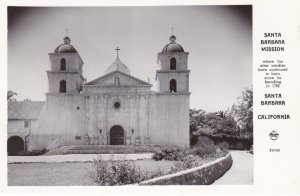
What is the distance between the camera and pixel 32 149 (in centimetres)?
1614

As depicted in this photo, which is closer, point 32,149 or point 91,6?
point 91,6

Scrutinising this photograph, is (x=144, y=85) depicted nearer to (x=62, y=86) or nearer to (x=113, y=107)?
(x=113, y=107)

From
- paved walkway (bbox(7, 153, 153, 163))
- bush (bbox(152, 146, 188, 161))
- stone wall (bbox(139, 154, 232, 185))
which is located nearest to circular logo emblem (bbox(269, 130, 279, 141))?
stone wall (bbox(139, 154, 232, 185))

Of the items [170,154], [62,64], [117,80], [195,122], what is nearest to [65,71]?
[62,64]

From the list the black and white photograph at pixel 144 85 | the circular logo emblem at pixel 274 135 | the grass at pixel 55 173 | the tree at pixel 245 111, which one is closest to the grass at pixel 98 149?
the black and white photograph at pixel 144 85

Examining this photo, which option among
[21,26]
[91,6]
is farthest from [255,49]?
[21,26]

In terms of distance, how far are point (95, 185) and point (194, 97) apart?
438cm

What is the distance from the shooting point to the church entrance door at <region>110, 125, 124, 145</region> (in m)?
17.9

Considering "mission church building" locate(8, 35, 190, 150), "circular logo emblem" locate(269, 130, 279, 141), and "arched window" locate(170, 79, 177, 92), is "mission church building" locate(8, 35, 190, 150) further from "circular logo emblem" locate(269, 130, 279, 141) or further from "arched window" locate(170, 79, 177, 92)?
"circular logo emblem" locate(269, 130, 279, 141)

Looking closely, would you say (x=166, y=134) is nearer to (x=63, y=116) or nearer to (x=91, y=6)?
(x=63, y=116)

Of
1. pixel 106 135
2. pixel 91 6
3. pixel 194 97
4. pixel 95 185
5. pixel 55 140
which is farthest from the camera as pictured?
pixel 106 135

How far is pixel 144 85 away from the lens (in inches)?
713

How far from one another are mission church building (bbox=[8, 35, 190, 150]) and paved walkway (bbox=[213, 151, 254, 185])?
91.0 inches

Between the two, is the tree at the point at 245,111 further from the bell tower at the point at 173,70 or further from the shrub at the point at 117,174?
the shrub at the point at 117,174
